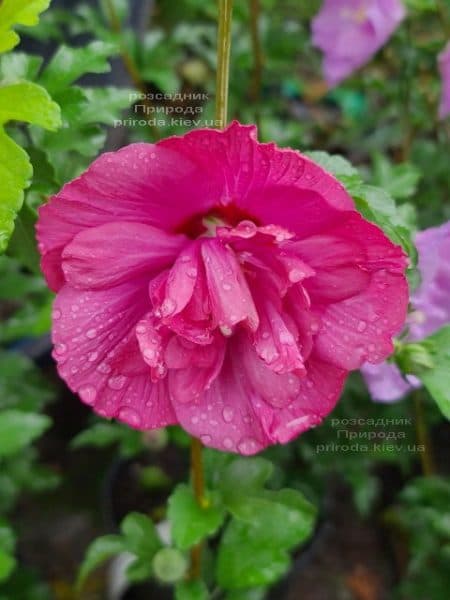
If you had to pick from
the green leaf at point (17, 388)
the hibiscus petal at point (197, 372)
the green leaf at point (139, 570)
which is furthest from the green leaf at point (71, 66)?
the green leaf at point (17, 388)

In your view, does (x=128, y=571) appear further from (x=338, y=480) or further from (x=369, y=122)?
(x=369, y=122)

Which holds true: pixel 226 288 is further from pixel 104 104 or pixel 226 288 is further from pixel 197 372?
pixel 104 104

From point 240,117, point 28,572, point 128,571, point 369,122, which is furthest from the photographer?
point 369,122

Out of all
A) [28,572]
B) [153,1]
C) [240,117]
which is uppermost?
[153,1]

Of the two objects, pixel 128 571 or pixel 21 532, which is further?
pixel 21 532

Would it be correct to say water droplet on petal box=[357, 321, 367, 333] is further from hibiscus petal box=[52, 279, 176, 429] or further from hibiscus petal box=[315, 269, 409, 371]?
hibiscus petal box=[52, 279, 176, 429]

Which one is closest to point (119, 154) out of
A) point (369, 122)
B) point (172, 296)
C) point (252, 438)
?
point (172, 296)
